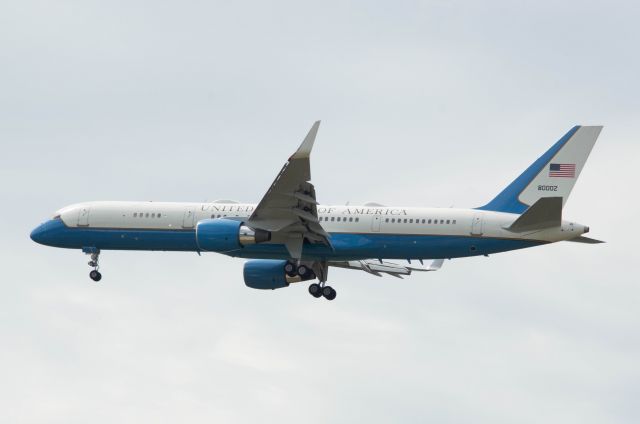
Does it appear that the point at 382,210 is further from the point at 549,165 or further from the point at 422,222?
the point at 549,165

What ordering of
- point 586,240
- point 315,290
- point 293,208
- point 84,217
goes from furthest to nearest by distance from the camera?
point 84,217 → point 315,290 → point 586,240 → point 293,208

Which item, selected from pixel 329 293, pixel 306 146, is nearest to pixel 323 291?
pixel 329 293

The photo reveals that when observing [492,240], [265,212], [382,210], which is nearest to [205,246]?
[265,212]

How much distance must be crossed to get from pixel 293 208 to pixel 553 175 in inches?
543

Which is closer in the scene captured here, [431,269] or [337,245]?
[337,245]

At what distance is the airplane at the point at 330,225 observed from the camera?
7469 centimetres

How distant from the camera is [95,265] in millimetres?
83875

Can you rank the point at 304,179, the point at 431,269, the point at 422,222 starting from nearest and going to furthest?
the point at 304,179 → the point at 422,222 → the point at 431,269

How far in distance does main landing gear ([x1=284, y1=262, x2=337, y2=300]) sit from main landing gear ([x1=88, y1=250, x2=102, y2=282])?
1065 centimetres

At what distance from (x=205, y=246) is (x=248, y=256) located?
12.3 feet

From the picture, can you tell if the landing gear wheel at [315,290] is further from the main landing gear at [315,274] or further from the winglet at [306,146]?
the winglet at [306,146]

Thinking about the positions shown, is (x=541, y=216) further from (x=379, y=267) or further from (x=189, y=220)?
(x=189, y=220)

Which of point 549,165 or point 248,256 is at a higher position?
point 549,165

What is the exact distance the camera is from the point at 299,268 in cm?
8231
